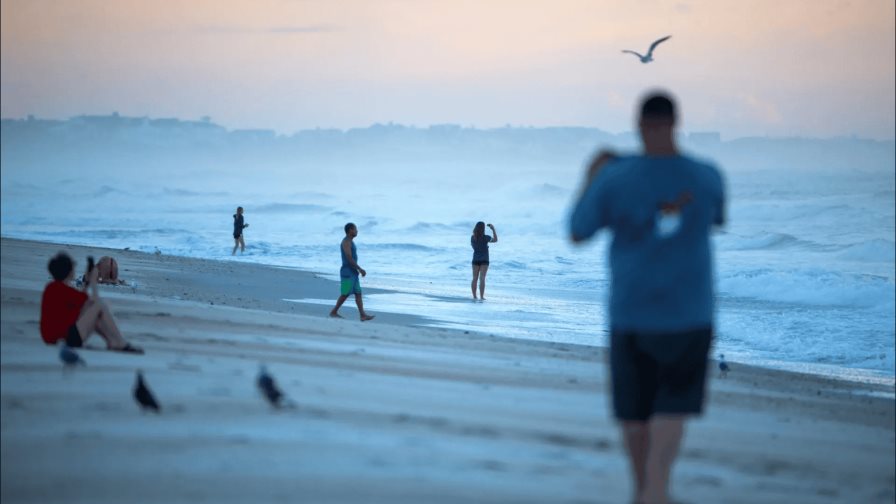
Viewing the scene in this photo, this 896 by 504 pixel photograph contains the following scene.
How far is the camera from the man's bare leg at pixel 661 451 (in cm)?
388

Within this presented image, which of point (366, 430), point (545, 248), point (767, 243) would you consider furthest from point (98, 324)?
point (767, 243)

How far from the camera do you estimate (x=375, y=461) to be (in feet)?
14.9

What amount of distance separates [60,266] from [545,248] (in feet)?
115

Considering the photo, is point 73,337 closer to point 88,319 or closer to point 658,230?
point 88,319

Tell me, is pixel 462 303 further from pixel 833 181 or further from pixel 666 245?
pixel 833 181

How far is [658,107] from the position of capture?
3922 millimetres

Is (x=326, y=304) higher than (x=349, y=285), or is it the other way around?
(x=349, y=285)

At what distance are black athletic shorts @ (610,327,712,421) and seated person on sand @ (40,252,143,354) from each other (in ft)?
14.0

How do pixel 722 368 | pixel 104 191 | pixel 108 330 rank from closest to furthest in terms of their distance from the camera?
pixel 108 330, pixel 722 368, pixel 104 191

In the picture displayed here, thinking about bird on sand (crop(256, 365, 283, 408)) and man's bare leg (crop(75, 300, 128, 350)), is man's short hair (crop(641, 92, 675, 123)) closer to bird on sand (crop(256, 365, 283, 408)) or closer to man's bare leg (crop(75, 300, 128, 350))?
bird on sand (crop(256, 365, 283, 408))

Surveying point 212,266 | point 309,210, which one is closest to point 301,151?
point 309,210

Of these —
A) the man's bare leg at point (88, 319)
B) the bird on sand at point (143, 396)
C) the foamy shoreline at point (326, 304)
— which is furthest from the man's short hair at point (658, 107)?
the foamy shoreline at point (326, 304)

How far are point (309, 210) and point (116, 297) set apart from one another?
76.4 metres

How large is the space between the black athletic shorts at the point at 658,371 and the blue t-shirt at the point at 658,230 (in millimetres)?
49
